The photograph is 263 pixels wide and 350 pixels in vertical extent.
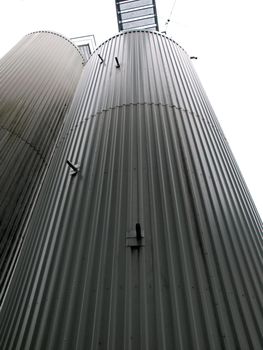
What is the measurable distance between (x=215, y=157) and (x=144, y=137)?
44.6 inches

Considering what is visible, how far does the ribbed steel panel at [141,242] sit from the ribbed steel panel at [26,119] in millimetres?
2003

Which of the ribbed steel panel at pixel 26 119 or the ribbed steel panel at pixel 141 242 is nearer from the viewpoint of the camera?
the ribbed steel panel at pixel 141 242

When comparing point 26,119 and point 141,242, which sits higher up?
point 26,119

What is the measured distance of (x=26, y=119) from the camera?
646 centimetres

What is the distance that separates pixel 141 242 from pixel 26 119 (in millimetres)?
5325

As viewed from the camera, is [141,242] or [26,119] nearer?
[141,242]

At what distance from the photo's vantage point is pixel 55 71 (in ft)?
27.1

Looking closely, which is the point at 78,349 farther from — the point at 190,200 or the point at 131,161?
the point at 131,161

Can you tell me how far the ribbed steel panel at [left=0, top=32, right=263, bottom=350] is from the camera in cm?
210

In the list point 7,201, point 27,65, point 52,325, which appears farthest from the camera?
point 27,65

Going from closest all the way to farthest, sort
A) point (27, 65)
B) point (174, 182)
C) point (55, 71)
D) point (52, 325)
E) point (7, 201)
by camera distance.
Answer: point (52, 325) → point (174, 182) → point (7, 201) → point (27, 65) → point (55, 71)

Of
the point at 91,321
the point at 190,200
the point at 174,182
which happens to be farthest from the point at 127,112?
the point at 91,321

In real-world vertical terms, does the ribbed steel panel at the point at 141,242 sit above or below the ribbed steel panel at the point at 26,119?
below

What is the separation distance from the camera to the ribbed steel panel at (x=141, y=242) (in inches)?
82.6
